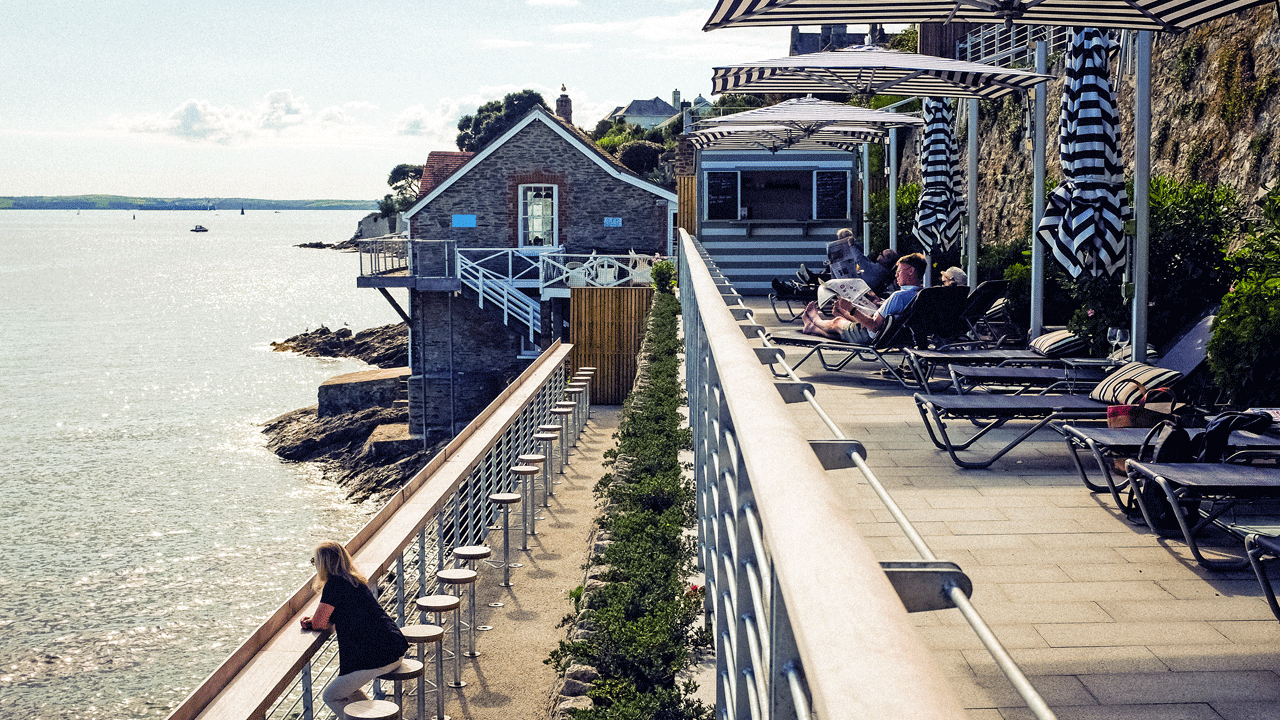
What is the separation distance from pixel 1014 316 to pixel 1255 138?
285 cm

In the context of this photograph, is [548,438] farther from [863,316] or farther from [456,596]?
[456,596]

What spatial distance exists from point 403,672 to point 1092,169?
599 centimetres

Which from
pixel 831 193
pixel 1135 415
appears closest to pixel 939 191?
pixel 831 193

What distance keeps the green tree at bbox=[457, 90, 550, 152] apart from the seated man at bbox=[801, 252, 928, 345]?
60271 mm

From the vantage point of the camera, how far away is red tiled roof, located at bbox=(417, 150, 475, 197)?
33.3 metres

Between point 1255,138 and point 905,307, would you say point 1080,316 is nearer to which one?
point 905,307

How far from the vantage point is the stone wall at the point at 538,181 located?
105ft

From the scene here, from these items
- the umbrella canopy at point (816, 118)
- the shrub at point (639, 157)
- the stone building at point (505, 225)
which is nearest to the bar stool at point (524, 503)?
the umbrella canopy at point (816, 118)

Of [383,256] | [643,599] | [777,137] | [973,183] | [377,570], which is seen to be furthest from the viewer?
[383,256]

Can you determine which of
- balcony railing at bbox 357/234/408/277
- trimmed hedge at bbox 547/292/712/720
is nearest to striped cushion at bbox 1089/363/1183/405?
trimmed hedge at bbox 547/292/712/720

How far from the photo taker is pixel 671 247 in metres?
31.7

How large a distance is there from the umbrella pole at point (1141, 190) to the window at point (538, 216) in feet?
85.6

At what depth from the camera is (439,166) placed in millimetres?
34062

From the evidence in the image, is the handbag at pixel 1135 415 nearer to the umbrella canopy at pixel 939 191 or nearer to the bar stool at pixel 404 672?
the bar stool at pixel 404 672
